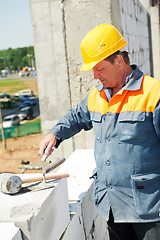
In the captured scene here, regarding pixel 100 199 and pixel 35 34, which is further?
pixel 35 34

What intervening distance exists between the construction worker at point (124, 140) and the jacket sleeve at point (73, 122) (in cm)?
15

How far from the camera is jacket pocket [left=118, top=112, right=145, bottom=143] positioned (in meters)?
1.78

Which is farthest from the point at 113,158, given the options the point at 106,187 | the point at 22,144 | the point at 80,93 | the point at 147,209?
the point at 22,144

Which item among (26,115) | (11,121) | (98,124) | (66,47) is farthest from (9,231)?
(26,115)

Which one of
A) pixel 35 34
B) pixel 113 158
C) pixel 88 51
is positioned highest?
pixel 35 34

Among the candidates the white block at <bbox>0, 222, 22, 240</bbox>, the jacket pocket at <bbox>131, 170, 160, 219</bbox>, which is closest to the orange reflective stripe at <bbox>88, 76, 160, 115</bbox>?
the jacket pocket at <bbox>131, 170, 160, 219</bbox>

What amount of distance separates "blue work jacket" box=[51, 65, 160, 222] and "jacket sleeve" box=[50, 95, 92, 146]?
238 millimetres

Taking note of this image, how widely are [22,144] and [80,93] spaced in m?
18.4

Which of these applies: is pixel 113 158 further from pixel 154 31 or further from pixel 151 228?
pixel 154 31

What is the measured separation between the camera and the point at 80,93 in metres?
3.62

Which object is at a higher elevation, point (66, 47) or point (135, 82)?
point (66, 47)

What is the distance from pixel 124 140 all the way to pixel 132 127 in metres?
0.09

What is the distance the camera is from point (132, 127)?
1798 mm

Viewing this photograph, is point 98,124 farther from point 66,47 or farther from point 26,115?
point 26,115
